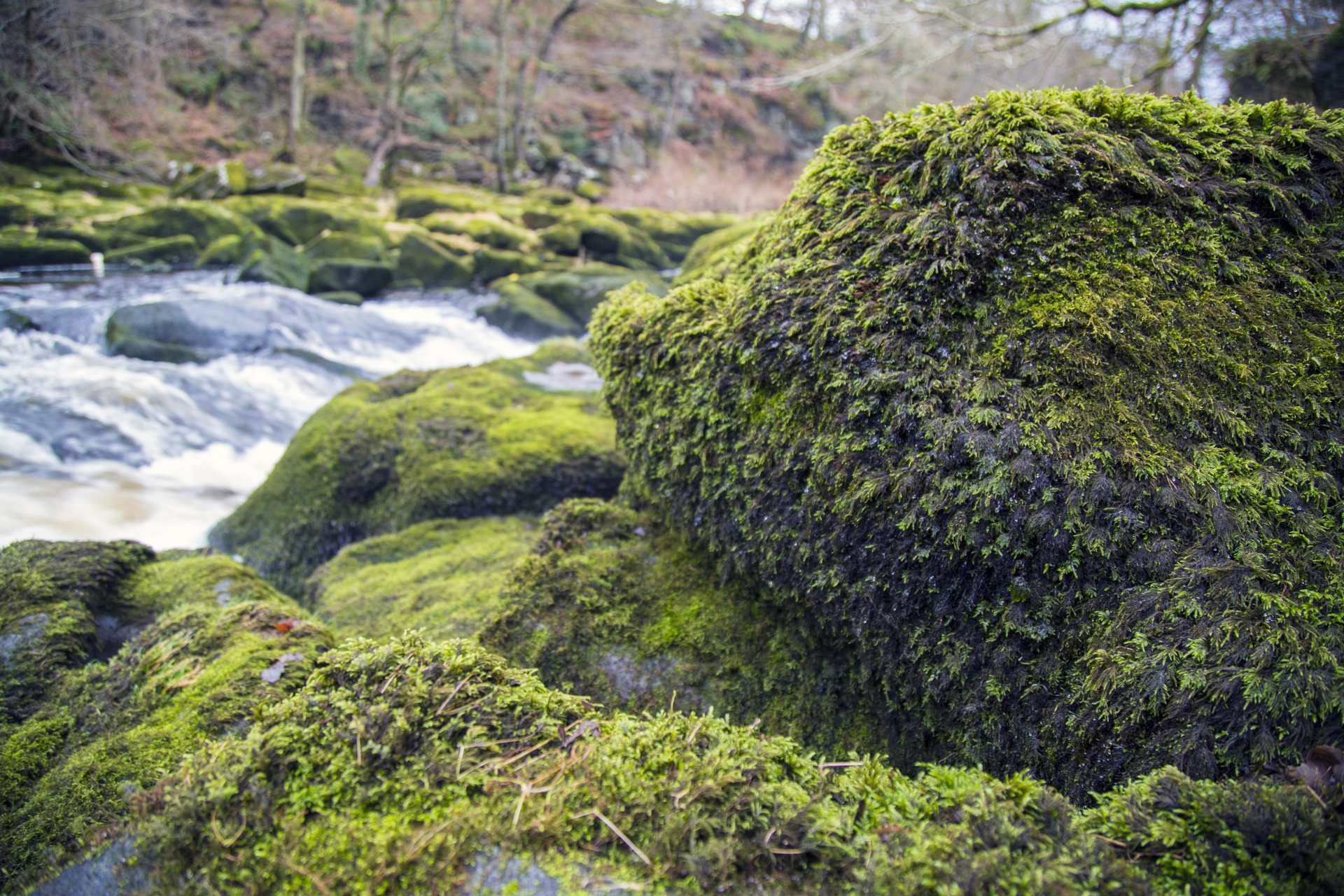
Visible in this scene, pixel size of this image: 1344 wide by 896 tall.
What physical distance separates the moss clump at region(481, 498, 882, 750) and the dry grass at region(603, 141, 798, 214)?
22867 mm

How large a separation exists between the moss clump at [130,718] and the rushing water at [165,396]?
403cm

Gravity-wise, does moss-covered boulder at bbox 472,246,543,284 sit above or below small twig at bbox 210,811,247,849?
above

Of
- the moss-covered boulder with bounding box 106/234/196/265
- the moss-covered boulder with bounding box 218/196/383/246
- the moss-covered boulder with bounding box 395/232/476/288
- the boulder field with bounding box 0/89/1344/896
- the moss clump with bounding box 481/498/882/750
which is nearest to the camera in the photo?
the boulder field with bounding box 0/89/1344/896

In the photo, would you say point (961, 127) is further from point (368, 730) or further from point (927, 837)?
point (368, 730)

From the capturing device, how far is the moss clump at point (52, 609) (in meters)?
2.79

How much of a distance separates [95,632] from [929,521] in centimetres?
367

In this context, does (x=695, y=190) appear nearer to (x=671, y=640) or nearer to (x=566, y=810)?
(x=671, y=640)

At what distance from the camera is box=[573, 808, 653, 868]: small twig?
1365 mm

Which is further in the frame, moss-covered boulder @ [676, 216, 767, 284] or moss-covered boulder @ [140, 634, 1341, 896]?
moss-covered boulder @ [676, 216, 767, 284]

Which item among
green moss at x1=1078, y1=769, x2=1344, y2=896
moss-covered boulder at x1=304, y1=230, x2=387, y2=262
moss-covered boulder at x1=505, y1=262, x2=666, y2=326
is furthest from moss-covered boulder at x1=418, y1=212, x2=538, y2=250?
green moss at x1=1078, y1=769, x2=1344, y2=896

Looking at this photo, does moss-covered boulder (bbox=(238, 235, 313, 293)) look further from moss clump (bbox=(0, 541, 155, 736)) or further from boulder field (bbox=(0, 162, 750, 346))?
moss clump (bbox=(0, 541, 155, 736))

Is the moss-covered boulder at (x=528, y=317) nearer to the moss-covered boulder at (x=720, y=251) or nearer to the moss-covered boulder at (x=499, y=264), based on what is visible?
the moss-covered boulder at (x=499, y=264)

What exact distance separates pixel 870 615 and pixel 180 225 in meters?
18.6

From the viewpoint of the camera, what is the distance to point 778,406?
8.46 ft
